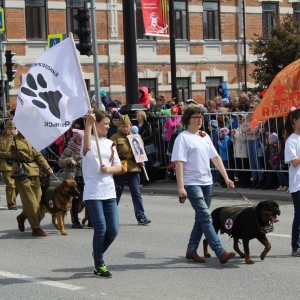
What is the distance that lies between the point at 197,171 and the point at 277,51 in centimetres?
2353

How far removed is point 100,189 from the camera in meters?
9.27

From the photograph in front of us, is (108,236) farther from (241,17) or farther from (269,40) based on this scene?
(241,17)

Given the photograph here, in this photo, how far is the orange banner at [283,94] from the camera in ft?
50.0

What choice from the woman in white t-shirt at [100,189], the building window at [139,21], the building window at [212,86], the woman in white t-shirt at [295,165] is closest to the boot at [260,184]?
the woman in white t-shirt at [295,165]

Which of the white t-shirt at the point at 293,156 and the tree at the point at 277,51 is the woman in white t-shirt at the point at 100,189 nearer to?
the white t-shirt at the point at 293,156

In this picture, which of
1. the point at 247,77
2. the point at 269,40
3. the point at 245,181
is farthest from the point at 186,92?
the point at 245,181

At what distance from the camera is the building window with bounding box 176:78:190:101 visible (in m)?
39.7

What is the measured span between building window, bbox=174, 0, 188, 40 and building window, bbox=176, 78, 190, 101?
1.95 m

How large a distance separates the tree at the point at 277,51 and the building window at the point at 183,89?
6198 mm

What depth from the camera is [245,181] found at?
18172mm

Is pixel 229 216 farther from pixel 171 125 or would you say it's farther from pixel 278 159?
pixel 171 125

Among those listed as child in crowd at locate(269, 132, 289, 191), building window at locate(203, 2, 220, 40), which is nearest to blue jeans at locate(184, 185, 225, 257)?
child in crowd at locate(269, 132, 289, 191)

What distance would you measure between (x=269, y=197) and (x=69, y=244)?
18.8 ft

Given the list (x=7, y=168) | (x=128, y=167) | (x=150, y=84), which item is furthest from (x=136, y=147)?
(x=150, y=84)
